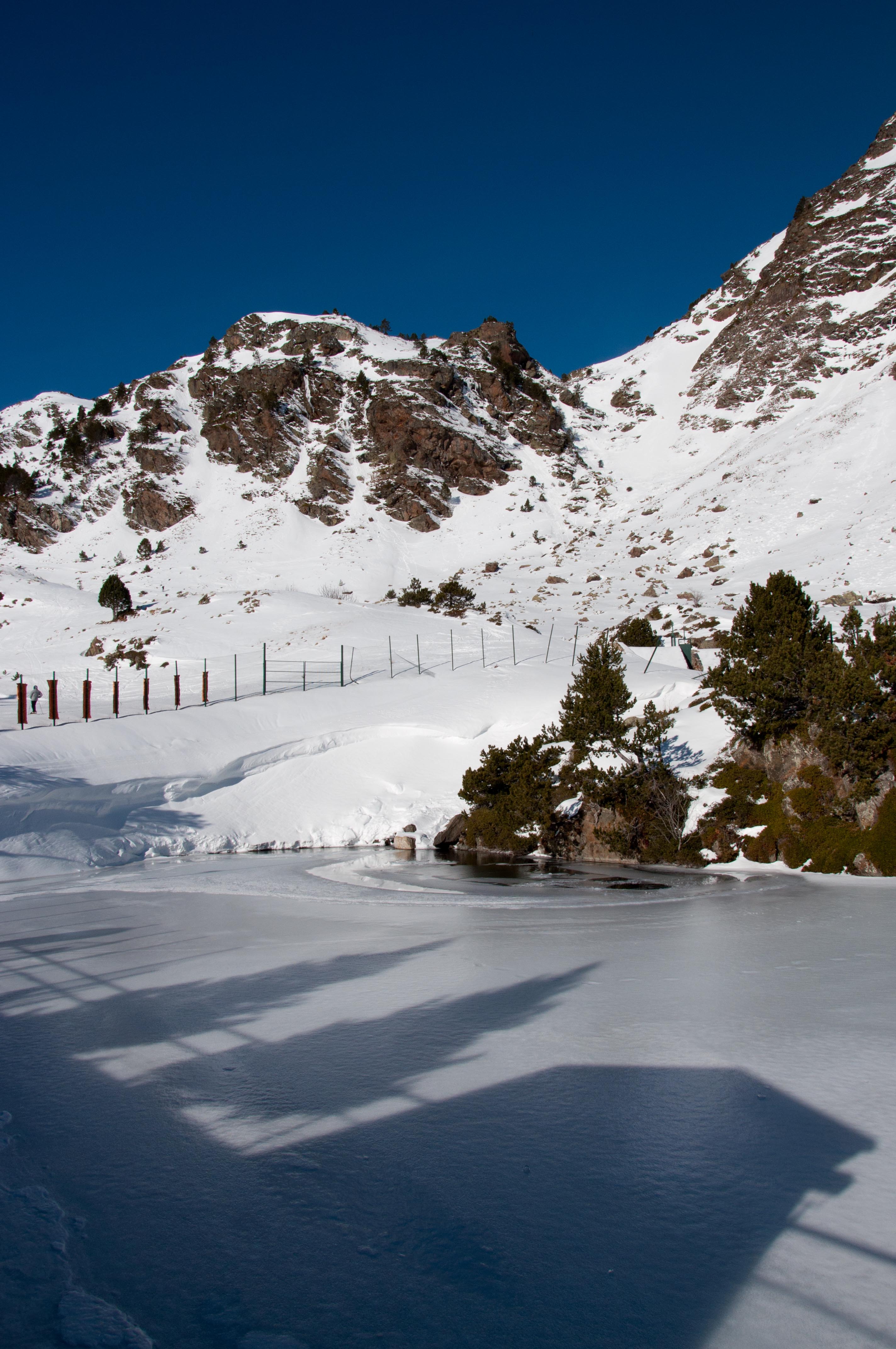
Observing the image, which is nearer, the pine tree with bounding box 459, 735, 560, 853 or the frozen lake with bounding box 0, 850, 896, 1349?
the frozen lake with bounding box 0, 850, 896, 1349

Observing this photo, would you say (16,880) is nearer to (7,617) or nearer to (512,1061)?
(512,1061)

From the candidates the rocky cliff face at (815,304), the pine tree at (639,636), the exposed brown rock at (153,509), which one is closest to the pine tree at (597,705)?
the pine tree at (639,636)

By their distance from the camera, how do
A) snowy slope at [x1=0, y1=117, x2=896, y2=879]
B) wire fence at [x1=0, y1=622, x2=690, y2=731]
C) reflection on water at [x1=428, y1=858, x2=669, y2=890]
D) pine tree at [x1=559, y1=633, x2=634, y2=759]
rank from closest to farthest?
reflection on water at [x1=428, y1=858, x2=669, y2=890] → pine tree at [x1=559, y1=633, x2=634, y2=759] → snowy slope at [x1=0, y1=117, x2=896, y2=879] → wire fence at [x1=0, y1=622, x2=690, y2=731]

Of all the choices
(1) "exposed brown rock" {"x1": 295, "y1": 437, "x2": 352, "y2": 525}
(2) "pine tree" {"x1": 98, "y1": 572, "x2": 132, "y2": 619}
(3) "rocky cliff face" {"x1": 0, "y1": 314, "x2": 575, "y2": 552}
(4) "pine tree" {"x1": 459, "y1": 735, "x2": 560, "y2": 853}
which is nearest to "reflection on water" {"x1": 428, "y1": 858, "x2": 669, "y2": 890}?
(4) "pine tree" {"x1": 459, "y1": 735, "x2": 560, "y2": 853}

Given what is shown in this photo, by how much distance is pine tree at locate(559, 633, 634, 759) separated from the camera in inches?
774

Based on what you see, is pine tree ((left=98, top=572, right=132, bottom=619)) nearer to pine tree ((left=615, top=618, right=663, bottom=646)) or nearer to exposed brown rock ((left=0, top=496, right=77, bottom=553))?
exposed brown rock ((left=0, top=496, right=77, bottom=553))

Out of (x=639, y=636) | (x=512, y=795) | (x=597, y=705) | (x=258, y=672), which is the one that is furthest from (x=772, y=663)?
(x=258, y=672)

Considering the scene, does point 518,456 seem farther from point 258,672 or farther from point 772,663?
point 772,663

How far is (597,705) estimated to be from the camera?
19594 mm

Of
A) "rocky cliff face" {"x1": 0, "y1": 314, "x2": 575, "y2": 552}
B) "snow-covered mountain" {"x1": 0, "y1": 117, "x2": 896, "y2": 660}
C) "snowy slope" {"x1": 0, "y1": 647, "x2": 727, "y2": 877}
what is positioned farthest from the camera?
"rocky cliff face" {"x1": 0, "y1": 314, "x2": 575, "y2": 552}

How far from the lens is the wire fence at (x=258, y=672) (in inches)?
1126

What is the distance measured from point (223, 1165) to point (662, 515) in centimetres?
7410

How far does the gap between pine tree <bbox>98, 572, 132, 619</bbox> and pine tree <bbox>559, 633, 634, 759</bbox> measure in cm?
4302

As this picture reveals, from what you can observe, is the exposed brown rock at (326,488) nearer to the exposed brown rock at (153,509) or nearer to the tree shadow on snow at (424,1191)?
the exposed brown rock at (153,509)
